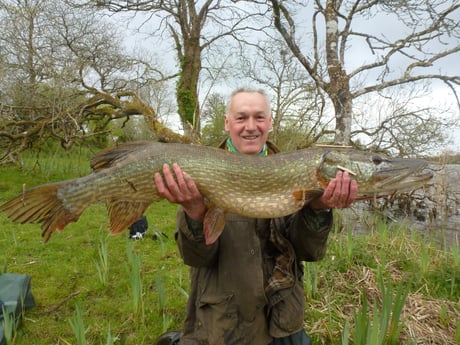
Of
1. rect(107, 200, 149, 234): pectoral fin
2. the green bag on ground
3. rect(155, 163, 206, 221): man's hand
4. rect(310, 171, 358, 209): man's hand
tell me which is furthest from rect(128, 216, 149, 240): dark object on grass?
rect(310, 171, 358, 209): man's hand

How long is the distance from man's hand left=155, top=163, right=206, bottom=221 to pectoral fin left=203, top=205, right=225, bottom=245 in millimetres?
51

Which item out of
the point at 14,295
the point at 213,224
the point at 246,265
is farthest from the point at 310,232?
the point at 14,295

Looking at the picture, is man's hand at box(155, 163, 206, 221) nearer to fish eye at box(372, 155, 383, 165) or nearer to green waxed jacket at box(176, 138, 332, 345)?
green waxed jacket at box(176, 138, 332, 345)

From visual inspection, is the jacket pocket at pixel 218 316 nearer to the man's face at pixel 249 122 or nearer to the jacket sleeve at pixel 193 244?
the jacket sleeve at pixel 193 244

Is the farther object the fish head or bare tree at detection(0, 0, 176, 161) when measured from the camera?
bare tree at detection(0, 0, 176, 161)

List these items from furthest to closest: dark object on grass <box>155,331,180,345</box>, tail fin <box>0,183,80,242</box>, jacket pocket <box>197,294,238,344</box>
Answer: dark object on grass <box>155,331,180,345</box>
jacket pocket <box>197,294,238,344</box>
tail fin <box>0,183,80,242</box>

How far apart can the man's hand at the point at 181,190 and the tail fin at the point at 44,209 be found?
40cm

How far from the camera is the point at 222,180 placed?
159 cm

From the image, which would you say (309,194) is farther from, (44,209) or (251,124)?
(44,209)

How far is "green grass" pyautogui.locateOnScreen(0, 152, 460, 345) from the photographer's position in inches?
80.7

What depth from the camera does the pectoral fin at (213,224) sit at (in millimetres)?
1461

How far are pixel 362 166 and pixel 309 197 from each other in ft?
0.98

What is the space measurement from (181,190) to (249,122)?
52cm

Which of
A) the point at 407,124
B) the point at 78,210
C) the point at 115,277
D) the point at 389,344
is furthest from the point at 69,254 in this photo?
the point at 407,124
